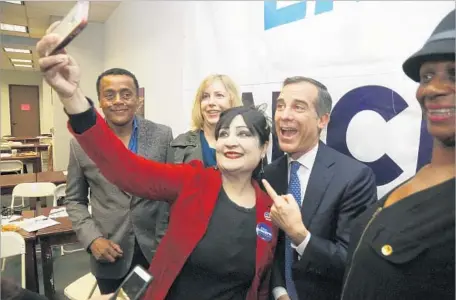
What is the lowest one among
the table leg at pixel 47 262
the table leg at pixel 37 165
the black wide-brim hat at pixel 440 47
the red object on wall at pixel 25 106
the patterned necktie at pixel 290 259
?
the table leg at pixel 47 262

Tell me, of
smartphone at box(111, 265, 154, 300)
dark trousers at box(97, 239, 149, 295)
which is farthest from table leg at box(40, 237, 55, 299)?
smartphone at box(111, 265, 154, 300)

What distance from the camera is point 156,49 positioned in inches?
85.7

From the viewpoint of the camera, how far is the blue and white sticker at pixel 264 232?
0.91 m

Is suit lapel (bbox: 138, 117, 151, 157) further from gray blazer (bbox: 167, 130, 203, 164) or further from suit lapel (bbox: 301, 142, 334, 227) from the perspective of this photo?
suit lapel (bbox: 301, 142, 334, 227)

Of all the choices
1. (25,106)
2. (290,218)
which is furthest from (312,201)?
(25,106)

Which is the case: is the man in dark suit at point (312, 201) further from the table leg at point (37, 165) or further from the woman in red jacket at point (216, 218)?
the table leg at point (37, 165)

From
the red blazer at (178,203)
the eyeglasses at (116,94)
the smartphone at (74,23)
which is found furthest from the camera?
the eyeglasses at (116,94)

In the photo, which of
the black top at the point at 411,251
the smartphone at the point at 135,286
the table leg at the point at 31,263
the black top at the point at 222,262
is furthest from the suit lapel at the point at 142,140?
the table leg at the point at 31,263

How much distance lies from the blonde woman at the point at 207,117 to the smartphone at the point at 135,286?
0.56m

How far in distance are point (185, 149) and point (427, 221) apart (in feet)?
3.02

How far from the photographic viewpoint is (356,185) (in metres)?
0.90

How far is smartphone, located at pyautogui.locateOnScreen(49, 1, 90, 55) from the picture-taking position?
0.51 m

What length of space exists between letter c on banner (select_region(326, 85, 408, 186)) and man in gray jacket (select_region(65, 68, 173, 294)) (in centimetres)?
65

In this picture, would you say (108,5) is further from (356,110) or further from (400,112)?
(400,112)
